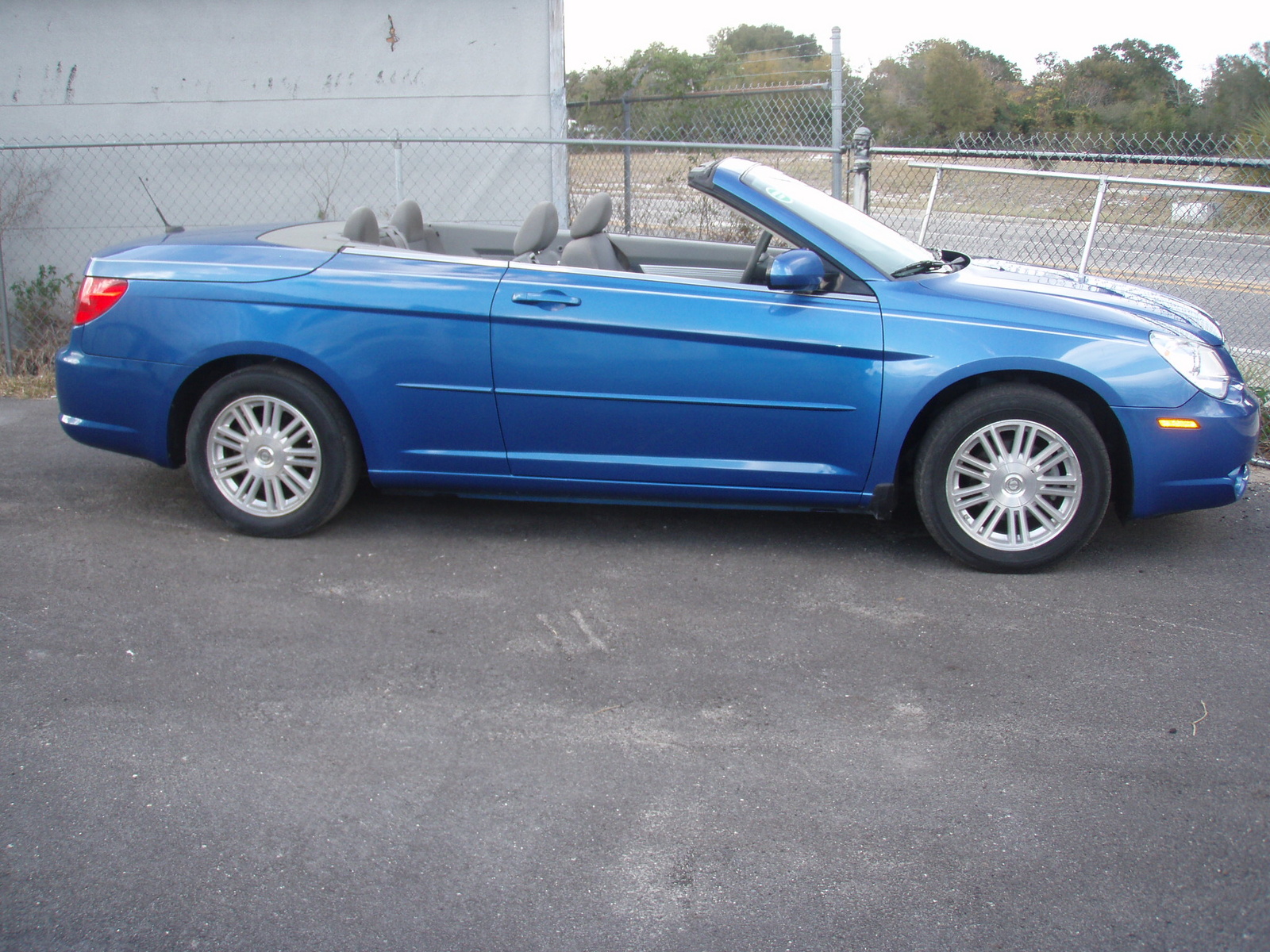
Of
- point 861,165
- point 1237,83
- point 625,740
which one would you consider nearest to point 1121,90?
point 1237,83

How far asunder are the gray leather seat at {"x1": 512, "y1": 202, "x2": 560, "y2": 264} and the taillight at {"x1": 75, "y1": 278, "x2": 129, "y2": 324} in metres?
1.67

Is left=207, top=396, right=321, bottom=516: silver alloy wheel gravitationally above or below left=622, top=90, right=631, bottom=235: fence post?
below

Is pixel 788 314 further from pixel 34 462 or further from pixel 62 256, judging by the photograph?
pixel 62 256

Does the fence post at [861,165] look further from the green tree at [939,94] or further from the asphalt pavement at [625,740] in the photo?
the green tree at [939,94]

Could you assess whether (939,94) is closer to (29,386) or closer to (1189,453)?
(29,386)

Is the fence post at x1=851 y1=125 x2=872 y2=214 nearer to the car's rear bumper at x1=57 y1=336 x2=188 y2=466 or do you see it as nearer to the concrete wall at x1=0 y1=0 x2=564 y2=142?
the concrete wall at x1=0 y1=0 x2=564 y2=142

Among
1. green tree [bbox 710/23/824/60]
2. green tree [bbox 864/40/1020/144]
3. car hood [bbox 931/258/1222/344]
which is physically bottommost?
car hood [bbox 931/258/1222/344]

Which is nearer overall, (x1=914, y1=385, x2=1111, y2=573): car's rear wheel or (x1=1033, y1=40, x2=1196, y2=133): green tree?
(x1=914, y1=385, x2=1111, y2=573): car's rear wheel

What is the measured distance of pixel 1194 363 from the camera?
437cm

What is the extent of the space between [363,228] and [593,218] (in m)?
1.02

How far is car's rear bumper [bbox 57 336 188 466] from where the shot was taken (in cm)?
468

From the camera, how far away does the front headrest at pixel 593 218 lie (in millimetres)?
5059

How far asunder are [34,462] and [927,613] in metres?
4.61

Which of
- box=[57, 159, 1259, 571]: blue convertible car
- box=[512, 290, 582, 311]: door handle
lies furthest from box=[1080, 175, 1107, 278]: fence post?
box=[512, 290, 582, 311]: door handle
